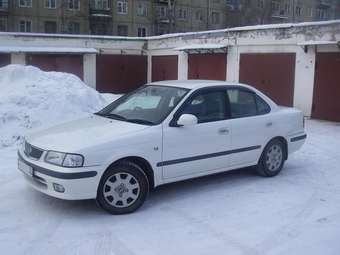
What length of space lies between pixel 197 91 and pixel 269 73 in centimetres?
1152

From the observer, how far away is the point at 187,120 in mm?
5766

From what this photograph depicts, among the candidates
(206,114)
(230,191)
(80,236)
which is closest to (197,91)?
(206,114)

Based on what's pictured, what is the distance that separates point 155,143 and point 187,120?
509 mm

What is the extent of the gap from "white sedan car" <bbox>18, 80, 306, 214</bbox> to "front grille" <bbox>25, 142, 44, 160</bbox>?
12 millimetres

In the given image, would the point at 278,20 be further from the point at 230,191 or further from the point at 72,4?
the point at 230,191

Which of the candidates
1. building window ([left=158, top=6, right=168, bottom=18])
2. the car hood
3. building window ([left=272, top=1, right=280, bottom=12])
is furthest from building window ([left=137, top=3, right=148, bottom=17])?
the car hood

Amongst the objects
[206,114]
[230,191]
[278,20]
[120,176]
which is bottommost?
[230,191]

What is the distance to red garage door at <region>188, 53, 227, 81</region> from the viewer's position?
2003 cm

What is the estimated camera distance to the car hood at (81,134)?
5.23 meters

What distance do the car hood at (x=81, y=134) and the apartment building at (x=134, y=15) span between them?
44.6m

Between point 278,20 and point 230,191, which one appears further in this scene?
point 278,20

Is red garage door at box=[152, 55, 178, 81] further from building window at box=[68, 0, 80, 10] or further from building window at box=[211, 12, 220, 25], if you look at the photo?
building window at box=[211, 12, 220, 25]

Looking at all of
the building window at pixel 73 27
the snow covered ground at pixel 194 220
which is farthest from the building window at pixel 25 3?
the snow covered ground at pixel 194 220

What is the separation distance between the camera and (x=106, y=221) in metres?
5.22
